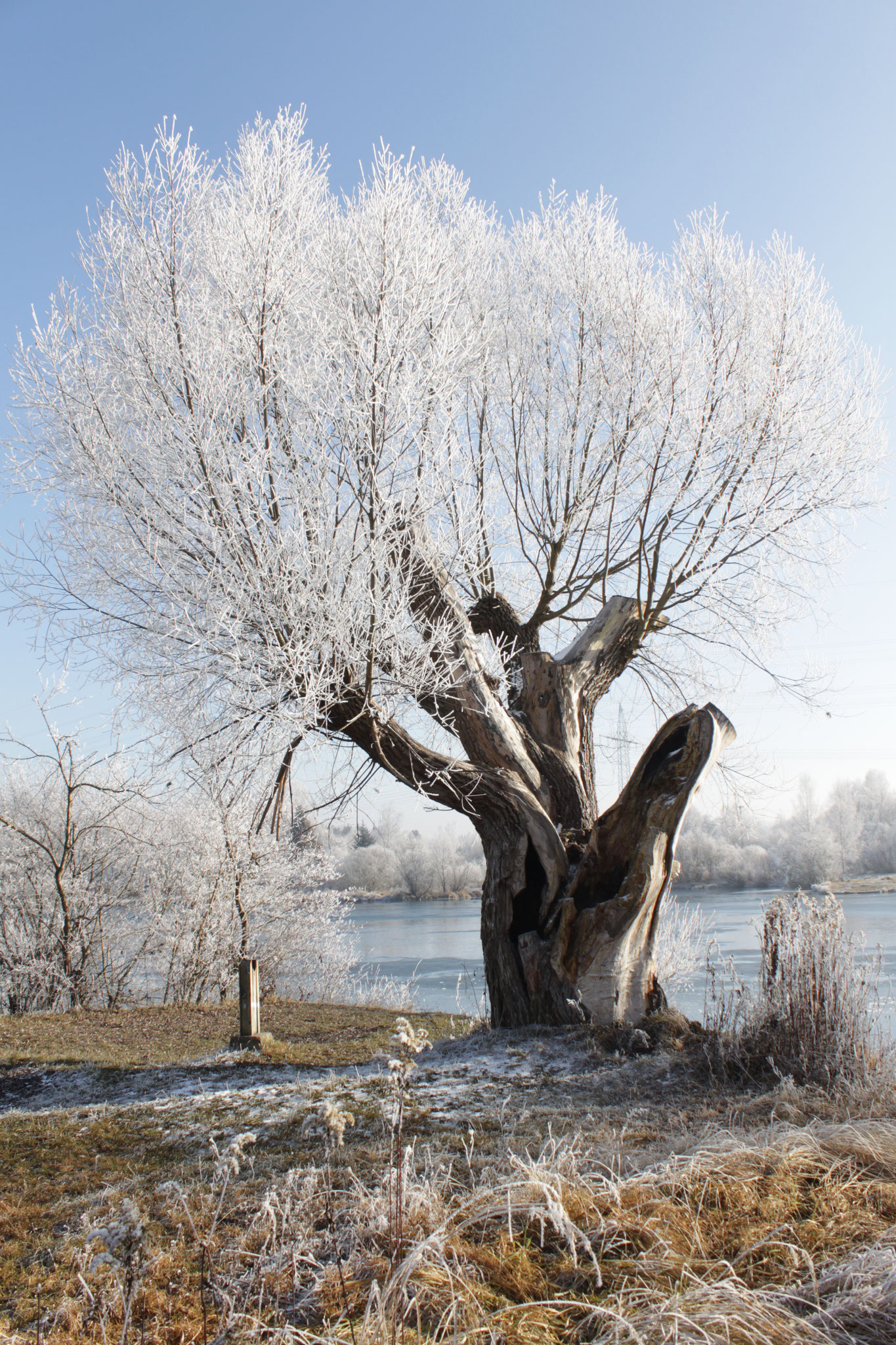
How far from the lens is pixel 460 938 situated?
23.2 metres

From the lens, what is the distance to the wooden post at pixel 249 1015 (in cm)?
630

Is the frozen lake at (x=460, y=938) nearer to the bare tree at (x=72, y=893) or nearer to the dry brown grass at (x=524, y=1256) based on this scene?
the dry brown grass at (x=524, y=1256)

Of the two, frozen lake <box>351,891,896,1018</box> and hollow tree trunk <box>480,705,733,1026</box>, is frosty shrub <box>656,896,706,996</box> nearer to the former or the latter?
frozen lake <box>351,891,896,1018</box>

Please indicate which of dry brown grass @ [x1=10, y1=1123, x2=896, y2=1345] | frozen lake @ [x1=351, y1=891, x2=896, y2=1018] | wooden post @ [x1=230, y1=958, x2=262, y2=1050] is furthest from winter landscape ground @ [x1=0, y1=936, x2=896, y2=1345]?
wooden post @ [x1=230, y1=958, x2=262, y2=1050]

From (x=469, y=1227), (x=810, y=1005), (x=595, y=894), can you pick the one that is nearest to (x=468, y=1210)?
(x=469, y=1227)

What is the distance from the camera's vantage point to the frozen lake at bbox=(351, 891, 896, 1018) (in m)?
14.0

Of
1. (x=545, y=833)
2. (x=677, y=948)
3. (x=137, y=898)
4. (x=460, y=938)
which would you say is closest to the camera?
(x=545, y=833)

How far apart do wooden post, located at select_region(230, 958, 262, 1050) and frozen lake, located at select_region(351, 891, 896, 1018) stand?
3831 millimetres

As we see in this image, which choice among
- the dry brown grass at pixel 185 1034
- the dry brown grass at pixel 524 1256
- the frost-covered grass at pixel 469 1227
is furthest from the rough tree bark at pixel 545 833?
the dry brown grass at pixel 524 1256

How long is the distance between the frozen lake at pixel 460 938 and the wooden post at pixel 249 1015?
3.83 m

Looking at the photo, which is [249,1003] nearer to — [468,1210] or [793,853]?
[468,1210]

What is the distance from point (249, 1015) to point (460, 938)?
17.8 m

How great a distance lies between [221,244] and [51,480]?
70.7 inches

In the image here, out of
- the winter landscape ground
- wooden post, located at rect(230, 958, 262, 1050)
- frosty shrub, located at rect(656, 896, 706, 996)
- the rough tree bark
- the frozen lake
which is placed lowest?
the frozen lake
